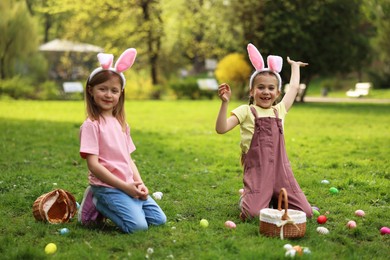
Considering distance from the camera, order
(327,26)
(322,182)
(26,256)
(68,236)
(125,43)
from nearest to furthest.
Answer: (26,256), (68,236), (322,182), (327,26), (125,43)

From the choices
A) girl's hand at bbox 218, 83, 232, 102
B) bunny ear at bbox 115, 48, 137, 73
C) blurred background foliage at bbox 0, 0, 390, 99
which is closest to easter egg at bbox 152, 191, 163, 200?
girl's hand at bbox 218, 83, 232, 102

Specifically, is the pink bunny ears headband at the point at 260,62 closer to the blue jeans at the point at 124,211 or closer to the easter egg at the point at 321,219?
the easter egg at the point at 321,219

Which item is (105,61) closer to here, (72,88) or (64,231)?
(64,231)

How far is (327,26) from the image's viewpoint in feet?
73.5

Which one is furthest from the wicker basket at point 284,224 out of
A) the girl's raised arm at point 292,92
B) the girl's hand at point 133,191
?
the girl's raised arm at point 292,92

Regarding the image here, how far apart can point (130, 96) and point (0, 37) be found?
7096 millimetres

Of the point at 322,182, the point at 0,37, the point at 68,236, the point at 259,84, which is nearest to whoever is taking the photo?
the point at 68,236

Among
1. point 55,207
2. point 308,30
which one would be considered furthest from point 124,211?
point 308,30

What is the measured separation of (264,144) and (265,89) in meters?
0.55

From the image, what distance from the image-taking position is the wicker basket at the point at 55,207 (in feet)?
15.3


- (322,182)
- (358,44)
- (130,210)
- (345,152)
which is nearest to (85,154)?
(130,210)

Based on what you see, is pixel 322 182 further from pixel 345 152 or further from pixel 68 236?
pixel 68 236

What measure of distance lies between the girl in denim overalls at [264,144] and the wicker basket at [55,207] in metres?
1.61

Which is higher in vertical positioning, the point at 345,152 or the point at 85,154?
the point at 85,154
